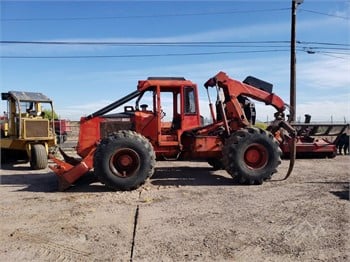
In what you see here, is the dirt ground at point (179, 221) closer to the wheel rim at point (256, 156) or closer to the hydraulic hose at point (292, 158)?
the hydraulic hose at point (292, 158)

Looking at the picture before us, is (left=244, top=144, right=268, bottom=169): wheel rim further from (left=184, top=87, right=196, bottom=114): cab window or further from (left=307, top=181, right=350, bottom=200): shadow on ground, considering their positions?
(left=184, top=87, right=196, bottom=114): cab window

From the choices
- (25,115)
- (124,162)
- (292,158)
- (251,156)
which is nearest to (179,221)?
(124,162)

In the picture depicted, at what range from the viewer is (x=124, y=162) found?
970cm

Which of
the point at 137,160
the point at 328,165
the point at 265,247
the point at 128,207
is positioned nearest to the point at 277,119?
the point at 328,165

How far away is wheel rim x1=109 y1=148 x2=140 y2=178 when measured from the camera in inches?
379

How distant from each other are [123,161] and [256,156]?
10.4 feet

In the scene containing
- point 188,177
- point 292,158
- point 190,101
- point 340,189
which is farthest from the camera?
point 188,177

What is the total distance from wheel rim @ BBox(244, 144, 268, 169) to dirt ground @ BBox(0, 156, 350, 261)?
0.56 meters

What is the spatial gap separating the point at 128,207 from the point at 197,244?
245cm

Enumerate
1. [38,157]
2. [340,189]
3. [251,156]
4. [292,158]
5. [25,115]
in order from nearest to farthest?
[340,189] → [251,156] → [292,158] → [38,157] → [25,115]

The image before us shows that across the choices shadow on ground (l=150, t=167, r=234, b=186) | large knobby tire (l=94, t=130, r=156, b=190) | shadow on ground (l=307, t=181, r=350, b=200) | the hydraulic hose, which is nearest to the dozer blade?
large knobby tire (l=94, t=130, r=156, b=190)

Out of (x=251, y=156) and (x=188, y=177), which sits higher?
(x=251, y=156)

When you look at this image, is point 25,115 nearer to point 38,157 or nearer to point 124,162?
point 38,157

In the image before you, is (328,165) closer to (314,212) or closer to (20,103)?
(314,212)
